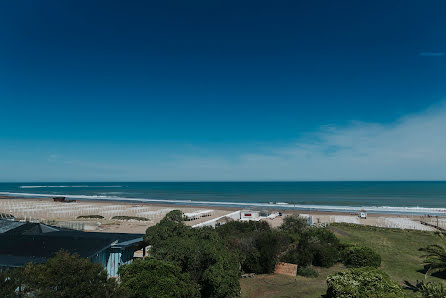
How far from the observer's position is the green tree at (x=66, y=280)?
563cm

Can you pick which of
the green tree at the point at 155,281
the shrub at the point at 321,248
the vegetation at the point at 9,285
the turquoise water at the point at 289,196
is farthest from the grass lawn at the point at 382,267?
the turquoise water at the point at 289,196

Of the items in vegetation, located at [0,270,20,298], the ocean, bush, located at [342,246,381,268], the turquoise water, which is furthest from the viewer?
the turquoise water

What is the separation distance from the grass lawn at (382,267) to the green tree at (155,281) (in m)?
4.90

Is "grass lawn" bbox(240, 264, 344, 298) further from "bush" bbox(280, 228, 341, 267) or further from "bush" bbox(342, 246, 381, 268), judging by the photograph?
"bush" bbox(342, 246, 381, 268)

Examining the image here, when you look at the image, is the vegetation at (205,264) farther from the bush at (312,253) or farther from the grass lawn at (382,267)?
the bush at (312,253)

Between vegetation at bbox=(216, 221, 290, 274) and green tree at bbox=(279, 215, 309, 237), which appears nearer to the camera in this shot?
vegetation at bbox=(216, 221, 290, 274)

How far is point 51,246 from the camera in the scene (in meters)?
9.82

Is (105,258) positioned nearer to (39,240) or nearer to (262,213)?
(39,240)

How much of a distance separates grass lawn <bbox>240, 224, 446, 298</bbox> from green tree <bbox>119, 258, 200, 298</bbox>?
490cm

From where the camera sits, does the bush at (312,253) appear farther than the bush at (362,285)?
Yes

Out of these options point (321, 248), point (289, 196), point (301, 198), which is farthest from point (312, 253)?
point (289, 196)

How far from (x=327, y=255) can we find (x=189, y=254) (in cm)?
1047

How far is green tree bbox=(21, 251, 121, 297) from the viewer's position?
222 inches

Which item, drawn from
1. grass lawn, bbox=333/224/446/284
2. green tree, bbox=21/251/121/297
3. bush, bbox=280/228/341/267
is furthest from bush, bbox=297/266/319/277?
green tree, bbox=21/251/121/297
